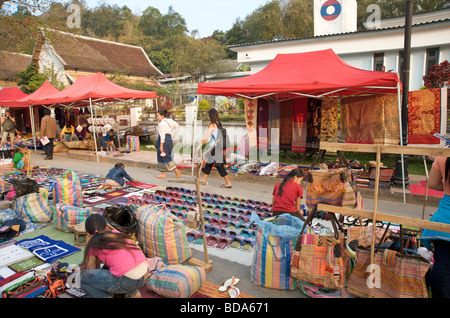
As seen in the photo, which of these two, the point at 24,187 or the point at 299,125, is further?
the point at 299,125

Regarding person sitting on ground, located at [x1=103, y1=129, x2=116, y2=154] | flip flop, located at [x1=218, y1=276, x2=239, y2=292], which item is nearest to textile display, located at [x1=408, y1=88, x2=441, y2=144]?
flip flop, located at [x1=218, y1=276, x2=239, y2=292]

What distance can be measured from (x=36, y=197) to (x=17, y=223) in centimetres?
53

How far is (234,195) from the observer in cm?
675

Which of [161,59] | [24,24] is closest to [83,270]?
[24,24]

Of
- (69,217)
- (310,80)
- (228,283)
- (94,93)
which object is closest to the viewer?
(228,283)

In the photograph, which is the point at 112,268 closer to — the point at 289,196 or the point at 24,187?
the point at 289,196

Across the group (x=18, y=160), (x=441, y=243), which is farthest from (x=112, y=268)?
(x=18, y=160)

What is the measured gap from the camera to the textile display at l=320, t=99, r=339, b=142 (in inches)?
322

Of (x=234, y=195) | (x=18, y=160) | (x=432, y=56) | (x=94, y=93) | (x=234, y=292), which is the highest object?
(x=432, y=56)

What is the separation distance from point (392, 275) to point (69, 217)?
4.28 meters

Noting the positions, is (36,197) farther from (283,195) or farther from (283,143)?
(283,143)

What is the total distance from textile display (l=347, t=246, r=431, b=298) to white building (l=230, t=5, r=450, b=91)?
11.1 meters

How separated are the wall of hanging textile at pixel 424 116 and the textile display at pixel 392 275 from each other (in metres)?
4.16

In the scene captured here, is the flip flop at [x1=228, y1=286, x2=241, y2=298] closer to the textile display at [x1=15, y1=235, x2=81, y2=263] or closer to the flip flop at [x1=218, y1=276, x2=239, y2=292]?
the flip flop at [x1=218, y1=276, x2=239, y2=292]
